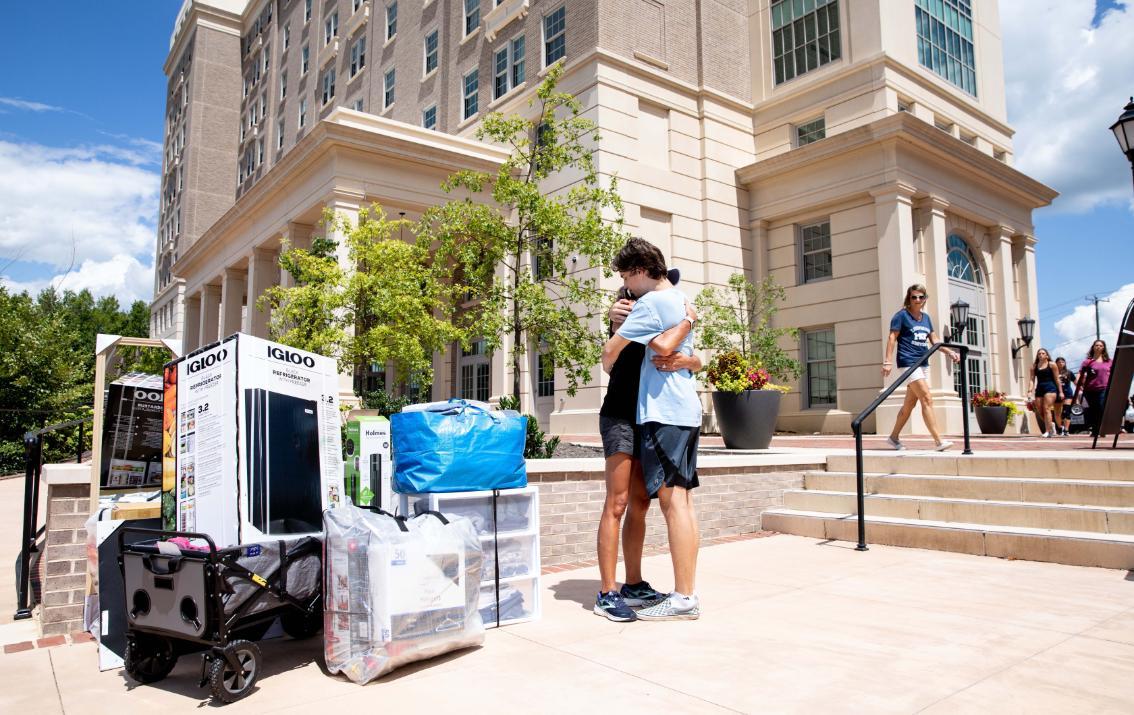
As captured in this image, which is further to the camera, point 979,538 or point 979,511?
point 979,511

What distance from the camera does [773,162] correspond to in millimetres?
20125

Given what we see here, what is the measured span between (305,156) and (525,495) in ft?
53.7

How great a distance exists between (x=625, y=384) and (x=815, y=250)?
17.5 metres

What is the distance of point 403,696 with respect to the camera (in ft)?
10.1

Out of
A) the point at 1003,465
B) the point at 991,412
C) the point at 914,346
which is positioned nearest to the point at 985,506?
the point at 1003,465

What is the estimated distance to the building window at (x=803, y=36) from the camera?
20578 mm

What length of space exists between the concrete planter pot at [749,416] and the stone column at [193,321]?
29.3 metres

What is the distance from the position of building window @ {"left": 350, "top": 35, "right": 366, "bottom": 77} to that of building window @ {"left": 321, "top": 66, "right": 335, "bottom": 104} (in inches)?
80.2

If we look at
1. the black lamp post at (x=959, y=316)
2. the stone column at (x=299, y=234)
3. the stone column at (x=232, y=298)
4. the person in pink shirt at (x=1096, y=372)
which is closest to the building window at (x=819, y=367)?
the black lamp post at (x=959, y=316)

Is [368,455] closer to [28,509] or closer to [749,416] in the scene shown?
[28,509]

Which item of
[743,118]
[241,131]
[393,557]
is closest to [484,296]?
[393,557]

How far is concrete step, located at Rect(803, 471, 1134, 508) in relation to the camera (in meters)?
5.89

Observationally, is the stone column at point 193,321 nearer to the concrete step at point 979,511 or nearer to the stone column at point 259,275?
the stone column at point 259,275

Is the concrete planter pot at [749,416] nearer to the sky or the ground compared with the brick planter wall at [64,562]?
nearer to the sky
